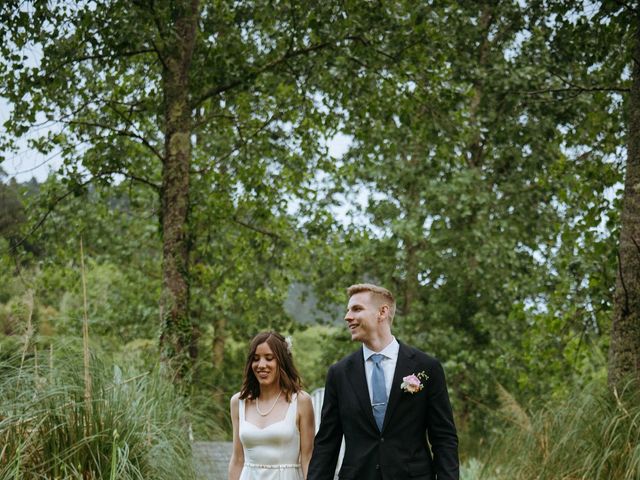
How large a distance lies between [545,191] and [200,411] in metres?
13.8

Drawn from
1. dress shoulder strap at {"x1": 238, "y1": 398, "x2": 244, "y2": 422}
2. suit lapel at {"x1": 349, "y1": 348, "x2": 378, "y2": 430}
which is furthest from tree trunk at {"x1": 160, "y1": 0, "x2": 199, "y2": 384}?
suit lapel at {"x1": 349, "y1": 348, "x2": 378, "y2": 430}

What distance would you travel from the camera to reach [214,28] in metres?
13.6

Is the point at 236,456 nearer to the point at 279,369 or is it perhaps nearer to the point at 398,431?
the point at 279,369

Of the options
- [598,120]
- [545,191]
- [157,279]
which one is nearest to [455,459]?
[598,120]

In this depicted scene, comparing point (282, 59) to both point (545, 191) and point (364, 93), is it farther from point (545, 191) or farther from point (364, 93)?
point (545, 191)

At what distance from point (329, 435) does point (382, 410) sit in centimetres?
40

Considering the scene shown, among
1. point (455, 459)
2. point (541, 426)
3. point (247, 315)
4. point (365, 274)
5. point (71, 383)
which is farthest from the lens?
point (365, 274)

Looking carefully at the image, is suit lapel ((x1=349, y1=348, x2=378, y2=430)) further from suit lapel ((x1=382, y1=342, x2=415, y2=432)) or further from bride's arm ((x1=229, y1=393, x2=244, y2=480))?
bride's arm ((x1=229, y1=393, x2=244, y2=480))

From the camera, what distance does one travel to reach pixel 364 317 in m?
5.30

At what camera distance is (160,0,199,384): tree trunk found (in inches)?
436

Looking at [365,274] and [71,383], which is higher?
[365,274]

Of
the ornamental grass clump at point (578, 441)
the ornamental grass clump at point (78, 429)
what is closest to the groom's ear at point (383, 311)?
the ornamental grass clump at point (78, 429)

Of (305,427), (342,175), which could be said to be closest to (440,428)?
(305,427)

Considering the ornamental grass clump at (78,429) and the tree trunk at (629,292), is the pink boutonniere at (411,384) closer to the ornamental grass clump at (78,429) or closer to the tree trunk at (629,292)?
the ornamental grass clump at (78,429)
